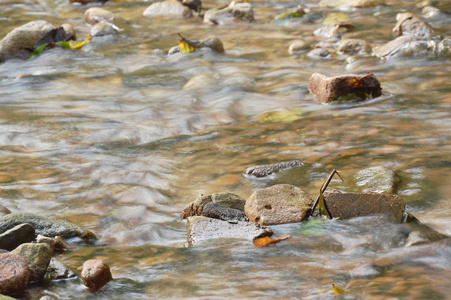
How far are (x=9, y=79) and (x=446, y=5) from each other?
5830mm

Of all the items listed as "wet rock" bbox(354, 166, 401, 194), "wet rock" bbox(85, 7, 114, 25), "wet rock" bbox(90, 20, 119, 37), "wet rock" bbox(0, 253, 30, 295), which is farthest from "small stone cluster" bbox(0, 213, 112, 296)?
"wet rock" bbox(85, 7, 114, 25)

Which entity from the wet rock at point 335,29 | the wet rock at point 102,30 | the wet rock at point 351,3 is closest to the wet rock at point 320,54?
the wet rock at point 335,29

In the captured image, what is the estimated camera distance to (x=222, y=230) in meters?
3.17

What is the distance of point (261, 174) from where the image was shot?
4.04 meters

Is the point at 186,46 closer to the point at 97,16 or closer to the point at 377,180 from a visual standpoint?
the point at 97,16

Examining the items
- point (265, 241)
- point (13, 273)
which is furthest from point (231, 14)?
point (13, 273)

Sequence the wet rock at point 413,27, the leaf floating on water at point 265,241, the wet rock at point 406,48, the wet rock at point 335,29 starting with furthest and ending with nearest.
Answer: the wet rock at point 335,29
the wet rock at point 413,27
the wet rock at point 406,48
the leaf floating on water at point 265,241

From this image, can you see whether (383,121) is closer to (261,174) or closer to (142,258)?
(261,174)

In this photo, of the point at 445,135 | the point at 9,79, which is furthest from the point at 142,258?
the point at 9,79

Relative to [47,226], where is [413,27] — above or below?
below

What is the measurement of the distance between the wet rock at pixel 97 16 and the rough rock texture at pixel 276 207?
7.36m

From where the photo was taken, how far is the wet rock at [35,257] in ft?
8.84

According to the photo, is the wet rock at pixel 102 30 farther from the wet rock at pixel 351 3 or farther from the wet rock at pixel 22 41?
the wet rock at pixel 351 3

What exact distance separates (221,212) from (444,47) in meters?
4.52
